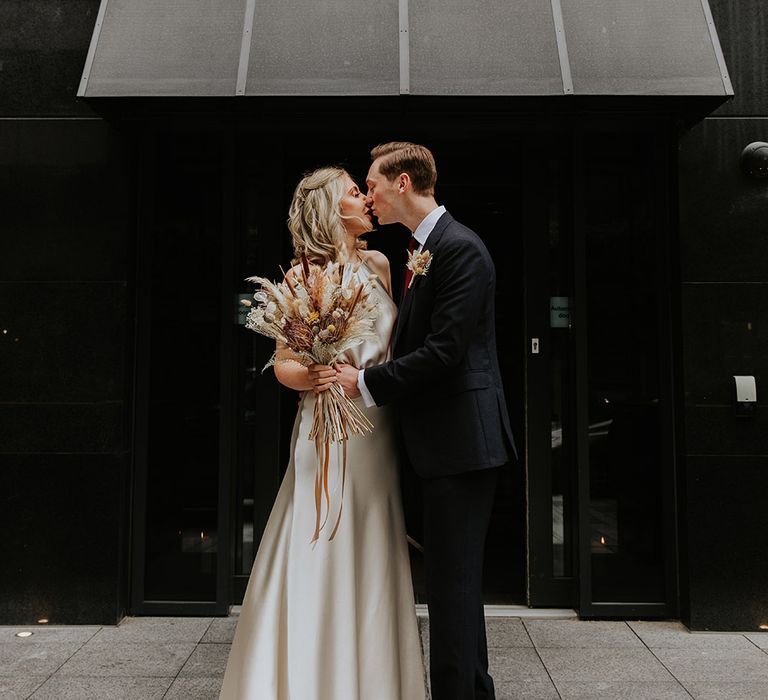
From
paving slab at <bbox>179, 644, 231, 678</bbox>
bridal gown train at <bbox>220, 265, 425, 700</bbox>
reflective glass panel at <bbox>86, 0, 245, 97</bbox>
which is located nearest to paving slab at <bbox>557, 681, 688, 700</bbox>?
bridal gown train at <bbox>220, 265, 425, 700</bbox>

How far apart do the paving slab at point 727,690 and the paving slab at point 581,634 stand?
58 centimetres

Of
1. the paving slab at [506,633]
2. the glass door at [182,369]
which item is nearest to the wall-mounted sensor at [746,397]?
the paving slab at [506,633]

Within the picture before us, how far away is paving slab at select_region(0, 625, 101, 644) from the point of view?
459 centimetres

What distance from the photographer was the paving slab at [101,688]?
3805mm

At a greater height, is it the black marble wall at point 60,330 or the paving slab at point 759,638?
the black marble wall at point 60,330

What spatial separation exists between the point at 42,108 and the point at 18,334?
1.49 meters

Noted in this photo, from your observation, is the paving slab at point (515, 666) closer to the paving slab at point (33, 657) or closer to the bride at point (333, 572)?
the bride at point (333, 572)

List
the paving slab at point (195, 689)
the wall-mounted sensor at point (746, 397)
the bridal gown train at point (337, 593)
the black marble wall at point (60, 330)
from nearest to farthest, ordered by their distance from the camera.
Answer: the bridal gown train at point (337, 593) → the paving slab at point (195, 689) → the wall-mounted sensor at point (746, 397) → the black marble wall at point (60, 330)

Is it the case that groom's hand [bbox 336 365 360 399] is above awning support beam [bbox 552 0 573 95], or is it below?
below

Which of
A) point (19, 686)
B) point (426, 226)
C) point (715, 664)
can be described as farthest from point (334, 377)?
point (715, 664)

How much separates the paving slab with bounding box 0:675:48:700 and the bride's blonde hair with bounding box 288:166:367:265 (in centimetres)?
272

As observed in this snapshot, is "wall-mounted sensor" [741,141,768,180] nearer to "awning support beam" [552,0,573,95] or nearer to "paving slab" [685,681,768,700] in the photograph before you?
"awning support beam" [552,0,573,95]

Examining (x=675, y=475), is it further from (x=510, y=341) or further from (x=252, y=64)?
(x=252, y=64)

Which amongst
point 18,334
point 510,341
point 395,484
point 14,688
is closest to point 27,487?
point 18,334
